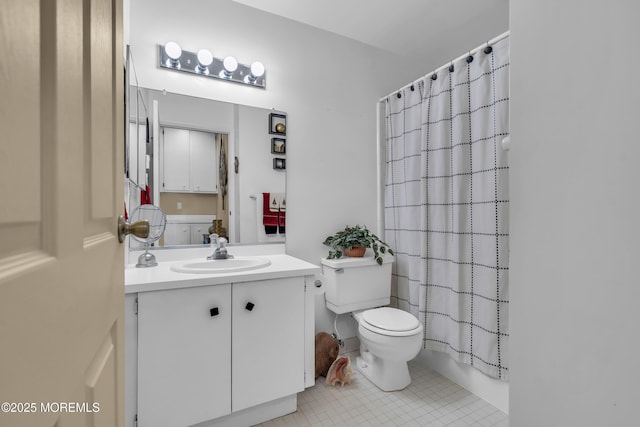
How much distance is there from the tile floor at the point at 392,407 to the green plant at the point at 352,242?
84cm

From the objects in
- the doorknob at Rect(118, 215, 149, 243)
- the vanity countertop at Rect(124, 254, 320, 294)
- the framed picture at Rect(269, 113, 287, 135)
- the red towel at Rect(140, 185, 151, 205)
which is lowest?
the vanity countertop at Rect(124, 254, 320, 294)

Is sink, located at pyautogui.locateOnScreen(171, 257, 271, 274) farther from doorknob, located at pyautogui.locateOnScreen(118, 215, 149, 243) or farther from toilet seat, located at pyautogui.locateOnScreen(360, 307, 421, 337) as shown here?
doorknob, located at pyautogui.locateOnScreen(118, 215, 149, 243)

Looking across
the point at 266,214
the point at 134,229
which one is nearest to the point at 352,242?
the point at 266,214

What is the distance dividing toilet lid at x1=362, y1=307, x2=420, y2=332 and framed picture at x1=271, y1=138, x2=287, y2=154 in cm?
128

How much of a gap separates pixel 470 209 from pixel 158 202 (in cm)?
189

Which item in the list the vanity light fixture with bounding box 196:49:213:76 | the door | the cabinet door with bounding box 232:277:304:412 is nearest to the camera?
the door

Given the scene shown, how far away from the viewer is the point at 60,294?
1.15ft

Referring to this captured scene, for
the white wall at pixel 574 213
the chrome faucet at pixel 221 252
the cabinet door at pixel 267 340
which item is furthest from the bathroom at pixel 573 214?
the chrome faucet at pixel 221 252

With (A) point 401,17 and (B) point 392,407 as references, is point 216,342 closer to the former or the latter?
(B) point 392,407

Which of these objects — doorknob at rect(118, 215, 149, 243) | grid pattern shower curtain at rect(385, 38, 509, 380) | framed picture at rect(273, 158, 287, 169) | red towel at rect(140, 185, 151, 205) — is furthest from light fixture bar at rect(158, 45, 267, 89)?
doorknob at rect(118, 215, 149, 243)

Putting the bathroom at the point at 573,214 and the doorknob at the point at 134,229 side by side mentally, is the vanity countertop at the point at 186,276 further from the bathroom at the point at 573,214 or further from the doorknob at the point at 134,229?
the bathroom at the point at 573,214

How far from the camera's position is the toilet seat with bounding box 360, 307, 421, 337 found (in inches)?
68.1

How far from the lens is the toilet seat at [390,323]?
1.73 metres

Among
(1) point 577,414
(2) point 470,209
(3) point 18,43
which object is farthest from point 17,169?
(2) point 470,209
